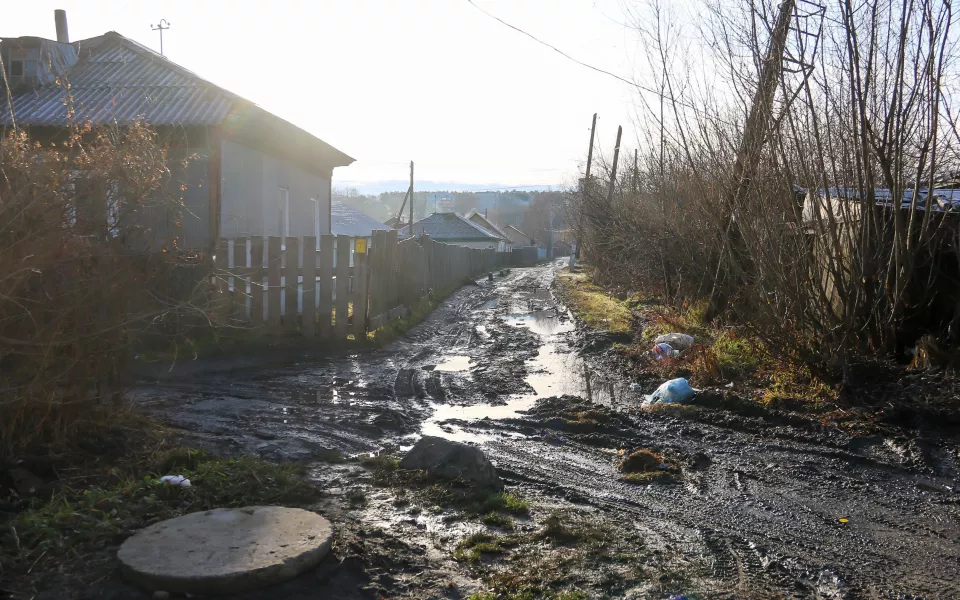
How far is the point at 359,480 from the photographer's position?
17.0 feet

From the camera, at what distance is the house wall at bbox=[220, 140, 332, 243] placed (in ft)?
44.4

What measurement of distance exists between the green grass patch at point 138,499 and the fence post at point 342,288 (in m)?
6.43

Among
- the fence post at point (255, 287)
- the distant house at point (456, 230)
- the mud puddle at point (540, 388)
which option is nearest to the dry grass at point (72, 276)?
the mud puddle at point (540, 388)

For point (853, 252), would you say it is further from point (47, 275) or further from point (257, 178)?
point (257, 178)

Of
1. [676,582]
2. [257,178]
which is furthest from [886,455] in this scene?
[257,178]

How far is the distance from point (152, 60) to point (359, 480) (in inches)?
587

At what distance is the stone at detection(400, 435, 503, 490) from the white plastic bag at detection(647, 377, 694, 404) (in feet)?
10.9

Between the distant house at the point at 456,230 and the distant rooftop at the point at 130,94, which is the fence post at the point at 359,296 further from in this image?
the distant house at the point at 456,230

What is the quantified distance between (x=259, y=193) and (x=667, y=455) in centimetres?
1083

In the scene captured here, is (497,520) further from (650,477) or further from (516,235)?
(516,235)

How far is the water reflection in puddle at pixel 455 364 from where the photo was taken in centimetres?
1061

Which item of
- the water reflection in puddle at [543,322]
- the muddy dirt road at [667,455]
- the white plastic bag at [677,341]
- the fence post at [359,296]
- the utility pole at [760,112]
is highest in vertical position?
the utility pole at [760,112]

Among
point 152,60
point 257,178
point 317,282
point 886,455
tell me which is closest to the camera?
point 886,455

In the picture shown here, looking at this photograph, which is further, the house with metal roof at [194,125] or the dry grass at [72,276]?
the house with metal roof at [194,125]
